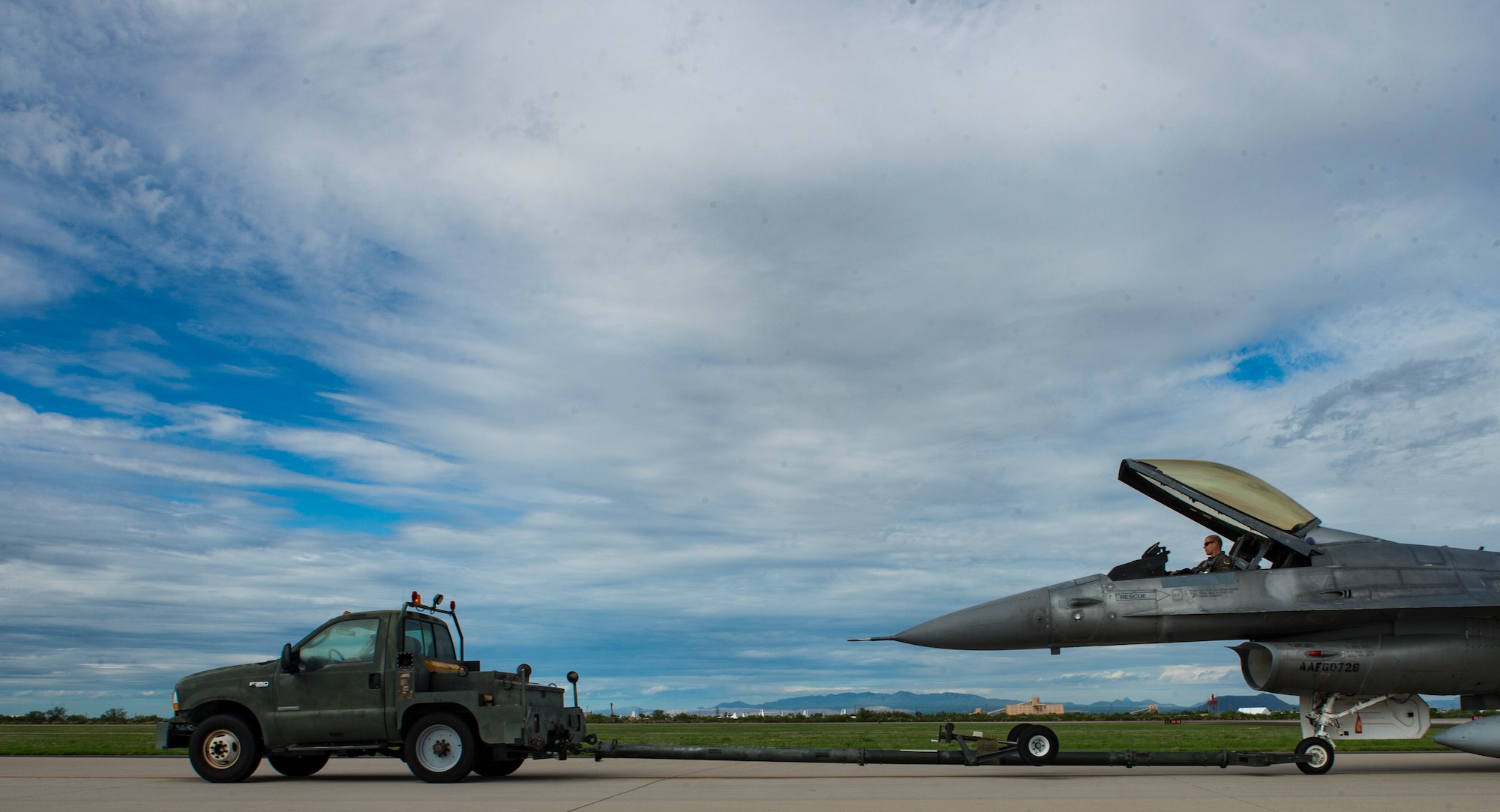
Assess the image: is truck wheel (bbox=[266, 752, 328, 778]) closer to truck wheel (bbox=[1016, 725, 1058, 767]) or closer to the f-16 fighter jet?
the f-16 fighter jet

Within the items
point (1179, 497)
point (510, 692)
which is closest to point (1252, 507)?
point (1179, 497)

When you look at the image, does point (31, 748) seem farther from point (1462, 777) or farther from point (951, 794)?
point (1462, 777)

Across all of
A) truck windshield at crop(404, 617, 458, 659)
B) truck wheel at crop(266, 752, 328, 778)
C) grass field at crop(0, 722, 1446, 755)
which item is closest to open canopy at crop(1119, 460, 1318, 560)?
grass field at crop(0, 722, 1446, 755)

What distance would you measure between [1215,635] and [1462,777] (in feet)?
10.4

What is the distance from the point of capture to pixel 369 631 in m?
12.3

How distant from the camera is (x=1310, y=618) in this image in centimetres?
1332

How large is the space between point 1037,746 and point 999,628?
1691mm

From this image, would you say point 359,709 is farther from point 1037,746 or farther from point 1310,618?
point 1310,618

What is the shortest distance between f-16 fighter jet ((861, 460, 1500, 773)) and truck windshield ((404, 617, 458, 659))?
640 cm

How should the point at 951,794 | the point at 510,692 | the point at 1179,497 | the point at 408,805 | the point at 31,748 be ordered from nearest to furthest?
the point at 408,805
the point at 951,794
the point at 510,692
the point at 1179,497
the point at 31,748

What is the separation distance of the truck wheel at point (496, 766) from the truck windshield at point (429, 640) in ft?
5.01

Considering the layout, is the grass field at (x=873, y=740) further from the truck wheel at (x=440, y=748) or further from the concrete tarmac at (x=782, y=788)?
the truck wheel at (x=440, y=748)

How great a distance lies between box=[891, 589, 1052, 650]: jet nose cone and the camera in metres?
13.5

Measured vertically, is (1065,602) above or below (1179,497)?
below
